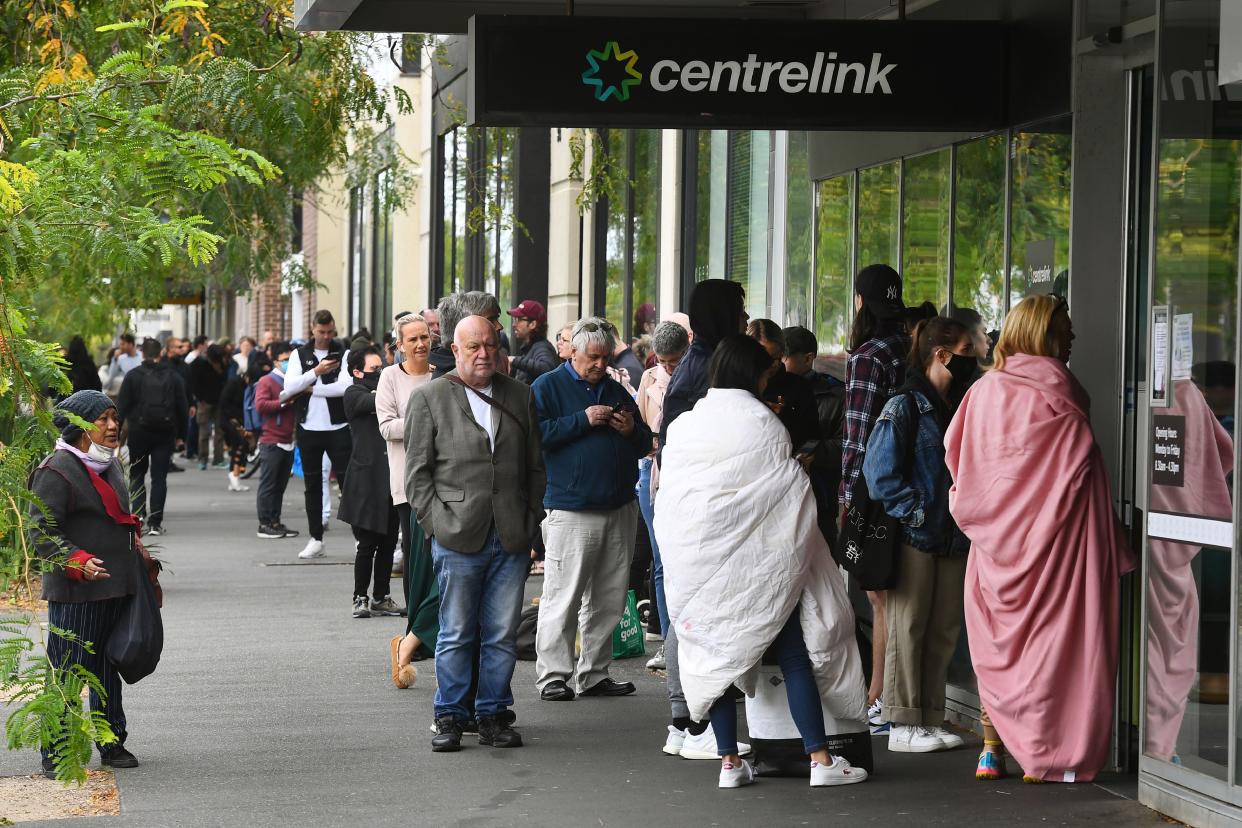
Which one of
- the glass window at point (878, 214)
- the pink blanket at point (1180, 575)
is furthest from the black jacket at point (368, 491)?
the pink blanket at point (1180, 575)

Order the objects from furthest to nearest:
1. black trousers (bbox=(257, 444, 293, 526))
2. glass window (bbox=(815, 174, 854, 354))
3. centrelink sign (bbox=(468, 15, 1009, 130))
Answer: black trousers (bbox=(257, 444, 293, 526)) → glass window (bbox=(815, 174, 854, 354)) → centrelink sign (bbox=(468, 15, 1009, 130))

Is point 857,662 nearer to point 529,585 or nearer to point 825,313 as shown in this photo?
point 825,313

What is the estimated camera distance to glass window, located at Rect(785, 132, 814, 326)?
42.0 feet

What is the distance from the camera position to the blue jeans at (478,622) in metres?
8.40

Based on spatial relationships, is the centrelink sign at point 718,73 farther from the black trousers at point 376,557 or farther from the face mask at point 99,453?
the black trousers at point 376,557

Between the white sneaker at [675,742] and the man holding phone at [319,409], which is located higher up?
the man holding phone at [319,409]

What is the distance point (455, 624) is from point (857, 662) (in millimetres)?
1890

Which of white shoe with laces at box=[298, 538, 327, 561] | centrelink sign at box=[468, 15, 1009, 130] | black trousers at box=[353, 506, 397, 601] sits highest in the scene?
centrelink sign at box=[468, 15, 1009, 130]

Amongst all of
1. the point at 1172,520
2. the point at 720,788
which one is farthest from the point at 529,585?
the point at 1172,520

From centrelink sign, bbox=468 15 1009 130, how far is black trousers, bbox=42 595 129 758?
2.67 m

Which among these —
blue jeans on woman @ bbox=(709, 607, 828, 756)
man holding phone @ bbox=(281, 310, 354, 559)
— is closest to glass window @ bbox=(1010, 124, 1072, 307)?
blue jeans on woman @ bbox=(709, 607, 828, 756)

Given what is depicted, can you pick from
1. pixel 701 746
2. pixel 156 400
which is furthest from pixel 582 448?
pixel 156 400

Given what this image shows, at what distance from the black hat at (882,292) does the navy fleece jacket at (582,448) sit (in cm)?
144

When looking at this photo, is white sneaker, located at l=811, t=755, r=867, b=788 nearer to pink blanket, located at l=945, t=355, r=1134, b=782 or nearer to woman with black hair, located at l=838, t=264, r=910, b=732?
pink blanket, located at l=945, t=355, r=1134, b=782
